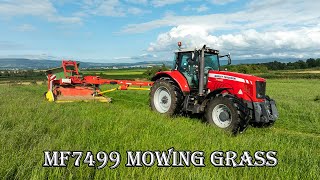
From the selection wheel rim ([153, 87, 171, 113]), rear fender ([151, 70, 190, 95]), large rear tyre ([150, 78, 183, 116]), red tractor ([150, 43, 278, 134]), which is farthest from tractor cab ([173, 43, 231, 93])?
wheel rim ([153, 87, 171, 113])

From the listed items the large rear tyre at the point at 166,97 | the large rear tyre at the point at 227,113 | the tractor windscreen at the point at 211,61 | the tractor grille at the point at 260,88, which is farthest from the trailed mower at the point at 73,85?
the tractor grille at the point at 260,88

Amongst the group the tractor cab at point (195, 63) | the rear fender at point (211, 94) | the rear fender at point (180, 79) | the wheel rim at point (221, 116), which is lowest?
the wheel rim at point (221, 116)

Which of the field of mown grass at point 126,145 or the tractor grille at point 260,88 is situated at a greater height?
the tractor grille at point 260,88

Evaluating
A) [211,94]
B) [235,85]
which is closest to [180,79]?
[211,94]

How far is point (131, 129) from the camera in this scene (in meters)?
6.49

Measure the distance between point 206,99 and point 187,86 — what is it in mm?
952

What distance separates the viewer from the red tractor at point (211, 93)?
25.7 ft

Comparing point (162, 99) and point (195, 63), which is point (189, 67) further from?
point (162, 99)

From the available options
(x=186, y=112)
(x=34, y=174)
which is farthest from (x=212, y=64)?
(x=34, y=174)

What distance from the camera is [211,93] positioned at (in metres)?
8.50

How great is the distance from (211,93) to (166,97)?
185cm

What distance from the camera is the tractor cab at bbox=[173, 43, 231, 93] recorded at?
9055 mm

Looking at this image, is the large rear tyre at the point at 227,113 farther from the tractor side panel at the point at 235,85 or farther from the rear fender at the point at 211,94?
the tractor side panel at the point at 235,85

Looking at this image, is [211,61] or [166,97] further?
[166,97]
